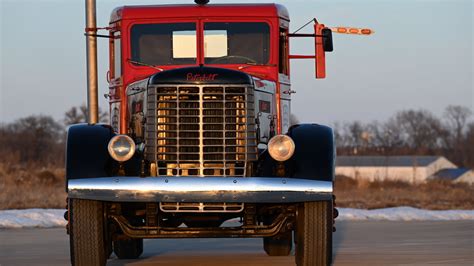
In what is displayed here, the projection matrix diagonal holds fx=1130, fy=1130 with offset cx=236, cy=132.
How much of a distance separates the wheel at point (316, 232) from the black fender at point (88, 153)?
220cm

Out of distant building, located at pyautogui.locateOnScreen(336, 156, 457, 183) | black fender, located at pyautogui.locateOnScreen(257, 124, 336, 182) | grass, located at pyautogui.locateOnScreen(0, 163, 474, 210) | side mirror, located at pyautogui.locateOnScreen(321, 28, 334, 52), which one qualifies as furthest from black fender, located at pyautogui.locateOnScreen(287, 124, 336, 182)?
distant building, located at pyautogui.locateOnScreen(336, 156, 457, 183)

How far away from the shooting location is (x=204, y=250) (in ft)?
58.2

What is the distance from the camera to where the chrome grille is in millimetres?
12438

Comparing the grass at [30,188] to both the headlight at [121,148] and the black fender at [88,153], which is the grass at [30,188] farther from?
the headlight at [121,148]

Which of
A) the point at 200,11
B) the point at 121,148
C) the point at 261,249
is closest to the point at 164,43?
the point at 200,11

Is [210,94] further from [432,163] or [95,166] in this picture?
[432,163]

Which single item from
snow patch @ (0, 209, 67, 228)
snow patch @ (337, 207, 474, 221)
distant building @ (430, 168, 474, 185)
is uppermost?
snow patch @ (0, 209, 67, 228)

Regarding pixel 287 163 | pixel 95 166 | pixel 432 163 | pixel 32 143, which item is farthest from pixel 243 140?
pixel 432 163

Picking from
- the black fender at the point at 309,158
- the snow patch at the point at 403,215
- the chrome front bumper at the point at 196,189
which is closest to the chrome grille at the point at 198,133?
the black fender at the point at 309,158

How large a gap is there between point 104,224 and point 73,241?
0.40 metres

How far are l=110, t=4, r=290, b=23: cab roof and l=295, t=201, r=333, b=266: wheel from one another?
3.50m

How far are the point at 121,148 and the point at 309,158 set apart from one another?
2.05 m

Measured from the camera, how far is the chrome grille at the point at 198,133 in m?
12.4

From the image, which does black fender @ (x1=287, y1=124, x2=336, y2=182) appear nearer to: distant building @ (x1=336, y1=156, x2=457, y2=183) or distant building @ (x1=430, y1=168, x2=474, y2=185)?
distant building @ (x1=336, y1=156, x2=457, y2=183)
